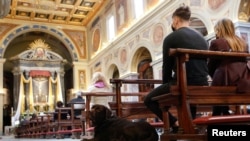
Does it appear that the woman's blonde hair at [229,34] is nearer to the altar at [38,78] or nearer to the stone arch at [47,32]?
the stone arch at [47,32]

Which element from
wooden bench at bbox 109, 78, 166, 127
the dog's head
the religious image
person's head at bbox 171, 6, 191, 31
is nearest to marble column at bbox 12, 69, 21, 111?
the religious image

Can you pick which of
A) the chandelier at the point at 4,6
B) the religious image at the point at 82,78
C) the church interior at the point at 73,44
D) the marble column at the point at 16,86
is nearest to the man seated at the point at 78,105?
the chandelier at the point at 4,6

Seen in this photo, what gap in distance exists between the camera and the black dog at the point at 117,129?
2.68 m

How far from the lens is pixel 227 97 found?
114 inches

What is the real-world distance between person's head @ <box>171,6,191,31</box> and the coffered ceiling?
14537 mm

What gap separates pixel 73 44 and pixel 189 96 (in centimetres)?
1760

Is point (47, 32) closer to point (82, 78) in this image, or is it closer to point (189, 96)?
point (82, 78)

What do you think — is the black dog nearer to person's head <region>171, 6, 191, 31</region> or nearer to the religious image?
person's head <region>171, 6, 191, 31</region>

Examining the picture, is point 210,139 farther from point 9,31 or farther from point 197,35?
point 9,31

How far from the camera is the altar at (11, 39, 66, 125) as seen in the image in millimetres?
19531

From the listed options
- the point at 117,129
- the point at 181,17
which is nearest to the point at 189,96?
the point at 117,129

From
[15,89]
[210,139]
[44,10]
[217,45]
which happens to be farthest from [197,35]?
[15,89]

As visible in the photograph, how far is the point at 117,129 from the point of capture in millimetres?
2766

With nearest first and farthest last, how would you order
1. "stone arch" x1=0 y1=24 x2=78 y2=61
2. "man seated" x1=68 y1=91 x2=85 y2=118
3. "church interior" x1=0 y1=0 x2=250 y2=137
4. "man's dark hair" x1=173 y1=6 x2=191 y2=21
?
"man's dark hair" x1=173 y1=6 x2=191 y2=21 < "man seated" x1=68 y1=91 x2=85 y2=118 < "church interior" x1=0 y1=0 x2=250 y2=137 < "stone arch" x1=0 y1=24 x2=78 y2=61
